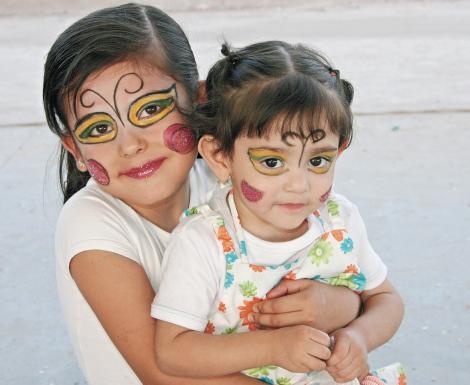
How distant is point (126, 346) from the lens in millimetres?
1682

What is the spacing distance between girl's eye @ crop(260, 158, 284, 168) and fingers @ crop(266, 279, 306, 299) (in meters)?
0.24

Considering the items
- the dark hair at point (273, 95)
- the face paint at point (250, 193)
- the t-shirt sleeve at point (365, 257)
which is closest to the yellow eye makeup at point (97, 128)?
the dark hair at point (273, 95)

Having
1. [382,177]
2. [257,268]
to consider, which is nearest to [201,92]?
[257,268]

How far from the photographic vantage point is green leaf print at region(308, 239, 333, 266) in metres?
1.68

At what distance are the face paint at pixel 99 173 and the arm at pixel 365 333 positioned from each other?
57 cm

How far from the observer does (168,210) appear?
6.20 ft

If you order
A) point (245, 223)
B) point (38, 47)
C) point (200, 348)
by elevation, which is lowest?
point (38, 47)

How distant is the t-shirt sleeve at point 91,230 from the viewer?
1691 mm

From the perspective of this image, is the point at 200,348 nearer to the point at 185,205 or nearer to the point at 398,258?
the point at 185,205

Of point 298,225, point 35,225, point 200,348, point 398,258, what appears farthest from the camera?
point 35,225

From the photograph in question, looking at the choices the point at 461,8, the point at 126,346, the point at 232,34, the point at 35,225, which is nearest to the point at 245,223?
the point at 126,346

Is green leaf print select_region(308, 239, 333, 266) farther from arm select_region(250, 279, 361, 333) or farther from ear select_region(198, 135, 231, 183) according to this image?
ear select_region(198, 135, 231, 183)

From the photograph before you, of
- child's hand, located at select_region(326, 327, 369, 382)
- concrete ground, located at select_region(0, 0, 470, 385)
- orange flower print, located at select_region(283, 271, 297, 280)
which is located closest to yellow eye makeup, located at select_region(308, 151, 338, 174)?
orange flower print, located at select_region(283, 271, 297, 280)

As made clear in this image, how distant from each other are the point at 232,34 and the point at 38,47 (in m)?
1.81
